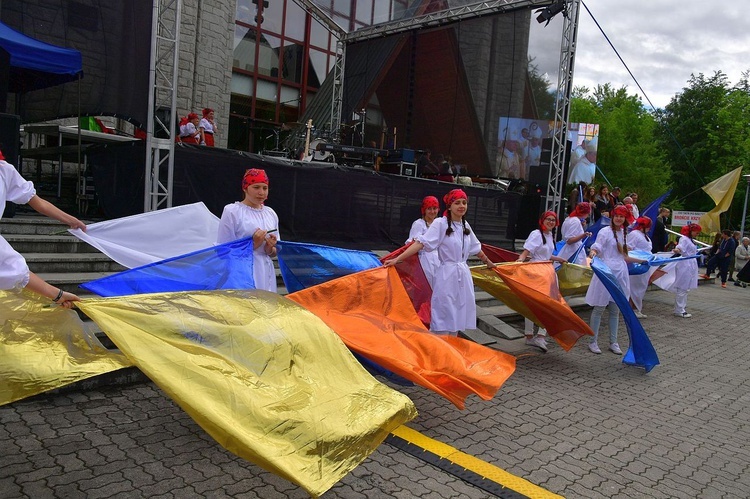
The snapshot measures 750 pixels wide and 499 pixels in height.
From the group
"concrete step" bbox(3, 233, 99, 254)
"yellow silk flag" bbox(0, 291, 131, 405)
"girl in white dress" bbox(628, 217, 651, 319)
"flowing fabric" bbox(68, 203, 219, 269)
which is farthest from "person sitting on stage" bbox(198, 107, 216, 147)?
"yellow silk flag" bbox(0, 291, 131, 405)

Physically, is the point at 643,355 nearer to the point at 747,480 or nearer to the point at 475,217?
the point at 747,480

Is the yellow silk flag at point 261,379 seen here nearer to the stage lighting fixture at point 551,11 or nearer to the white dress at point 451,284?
the white dress at point 451,284

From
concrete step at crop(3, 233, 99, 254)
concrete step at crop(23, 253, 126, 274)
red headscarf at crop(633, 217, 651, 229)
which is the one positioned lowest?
concrete step at crop(23, 253, 126, 274)

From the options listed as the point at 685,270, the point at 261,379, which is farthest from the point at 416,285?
the point at 685,270

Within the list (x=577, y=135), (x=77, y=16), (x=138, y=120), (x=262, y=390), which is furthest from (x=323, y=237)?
(x=577, y=135)

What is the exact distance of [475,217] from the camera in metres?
12.5

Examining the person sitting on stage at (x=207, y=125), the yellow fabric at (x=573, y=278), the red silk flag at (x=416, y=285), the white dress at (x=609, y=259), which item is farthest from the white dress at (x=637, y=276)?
the person sitting on stage at (x=207, y=125)

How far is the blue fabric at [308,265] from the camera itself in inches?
203

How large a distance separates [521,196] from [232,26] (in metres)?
10.0

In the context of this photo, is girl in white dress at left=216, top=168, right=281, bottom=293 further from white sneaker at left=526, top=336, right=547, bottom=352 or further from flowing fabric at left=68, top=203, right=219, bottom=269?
white sneaker at left=526, top=336, right=547, bottom=352

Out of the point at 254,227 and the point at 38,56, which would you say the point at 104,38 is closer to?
the point at 38,56

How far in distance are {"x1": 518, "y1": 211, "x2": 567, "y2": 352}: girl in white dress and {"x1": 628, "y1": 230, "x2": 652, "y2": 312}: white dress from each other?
103 inches

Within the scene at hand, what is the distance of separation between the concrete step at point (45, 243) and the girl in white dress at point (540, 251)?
5.74 meters

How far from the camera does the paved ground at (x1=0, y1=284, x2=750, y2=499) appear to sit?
11.0ft
